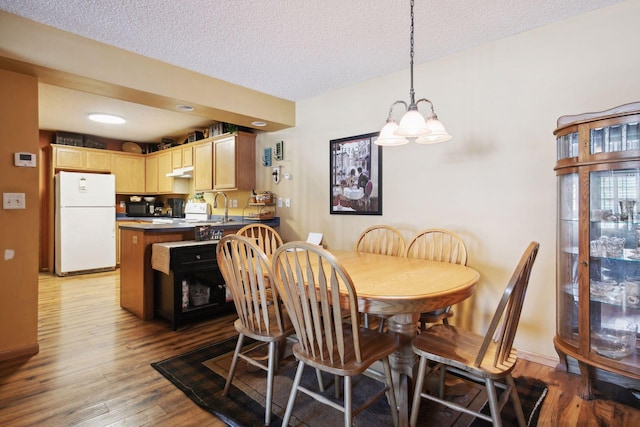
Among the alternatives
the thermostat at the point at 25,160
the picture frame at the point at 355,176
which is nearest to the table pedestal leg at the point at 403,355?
the picture frame at the point at 355,176

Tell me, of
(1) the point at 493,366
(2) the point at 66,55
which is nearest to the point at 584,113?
(1) the point at 493,366

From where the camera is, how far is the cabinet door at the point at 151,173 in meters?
5.75

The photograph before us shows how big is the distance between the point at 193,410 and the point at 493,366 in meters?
1.49

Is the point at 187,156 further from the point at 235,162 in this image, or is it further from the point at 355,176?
the point at 355,176

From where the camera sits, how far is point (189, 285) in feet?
10.00

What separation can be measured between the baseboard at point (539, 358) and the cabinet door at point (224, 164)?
131 inches

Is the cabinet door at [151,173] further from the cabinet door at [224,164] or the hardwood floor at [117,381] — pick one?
the hardwood floor at [117,381]

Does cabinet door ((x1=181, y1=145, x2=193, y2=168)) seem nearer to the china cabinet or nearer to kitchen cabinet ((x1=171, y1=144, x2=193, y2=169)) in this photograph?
kitchen cabinet ((x1=171, y1=144, x2=193, y2=169))

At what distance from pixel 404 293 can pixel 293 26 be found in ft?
6.20

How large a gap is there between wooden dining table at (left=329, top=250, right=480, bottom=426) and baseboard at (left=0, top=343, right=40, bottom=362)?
92.4 inches

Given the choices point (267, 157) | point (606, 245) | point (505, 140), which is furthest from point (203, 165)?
point (606, 245)

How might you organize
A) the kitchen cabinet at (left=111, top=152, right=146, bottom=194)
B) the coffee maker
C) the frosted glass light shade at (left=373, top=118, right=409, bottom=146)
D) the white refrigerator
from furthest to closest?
the coffee maker
the kitchen cabinet at (left=111, top=152, right=146, bottom=194)
the white refrigerator
the frosted glass light shade at (left=373, top=118, right=409, bottom=146)

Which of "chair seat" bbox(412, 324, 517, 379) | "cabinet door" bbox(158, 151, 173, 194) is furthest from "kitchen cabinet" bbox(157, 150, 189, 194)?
"chair seat" bbox(412, 324, 517, 379)

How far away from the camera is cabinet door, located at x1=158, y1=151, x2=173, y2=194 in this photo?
17.6ft
